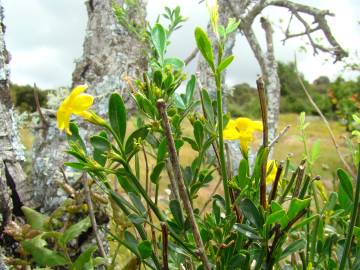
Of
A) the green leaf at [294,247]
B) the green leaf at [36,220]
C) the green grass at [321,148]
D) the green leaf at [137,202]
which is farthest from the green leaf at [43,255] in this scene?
the green grass at [321,148]

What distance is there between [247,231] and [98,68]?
1.62m

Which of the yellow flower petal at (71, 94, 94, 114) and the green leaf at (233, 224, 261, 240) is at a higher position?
the yellow flower petal at (71, 94, 94, 114)

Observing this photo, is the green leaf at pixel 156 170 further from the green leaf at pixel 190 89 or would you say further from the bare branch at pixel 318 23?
the bare branch at pixel 318 23

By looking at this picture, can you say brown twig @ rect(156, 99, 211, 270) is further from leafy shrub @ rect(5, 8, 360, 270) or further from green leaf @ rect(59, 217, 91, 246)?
green leaf @ rect(59, 217, 91, 246)

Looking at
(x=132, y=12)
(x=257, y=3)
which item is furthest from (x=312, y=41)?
(x=132, y=12)

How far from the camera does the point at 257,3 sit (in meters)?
3.26

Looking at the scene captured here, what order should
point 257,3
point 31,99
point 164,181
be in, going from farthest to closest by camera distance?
point 31,99, point 164,181, point 257,3

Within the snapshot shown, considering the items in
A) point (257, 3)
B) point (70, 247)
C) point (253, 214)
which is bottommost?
point (70, 247)

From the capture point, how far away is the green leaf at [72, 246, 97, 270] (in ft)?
2.54

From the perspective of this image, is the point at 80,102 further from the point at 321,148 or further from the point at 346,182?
the point at 321,148

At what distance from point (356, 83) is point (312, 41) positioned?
19.4 metres

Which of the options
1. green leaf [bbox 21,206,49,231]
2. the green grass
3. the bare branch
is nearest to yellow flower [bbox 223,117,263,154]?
green leaf [bbox 21,206,49,231]

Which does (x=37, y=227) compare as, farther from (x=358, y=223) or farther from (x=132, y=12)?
(x=132, y=12)

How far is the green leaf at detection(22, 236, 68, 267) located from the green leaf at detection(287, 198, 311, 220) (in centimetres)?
50
